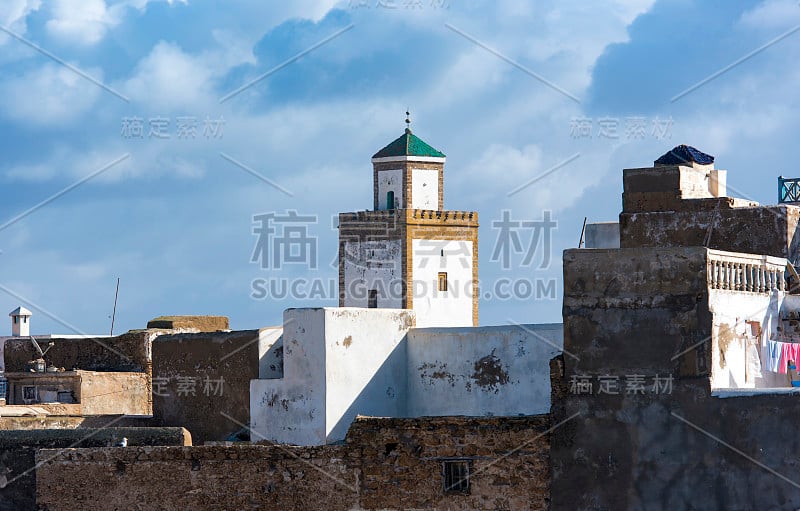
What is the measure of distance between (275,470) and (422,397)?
3.03 m

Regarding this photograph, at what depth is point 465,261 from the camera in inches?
2077

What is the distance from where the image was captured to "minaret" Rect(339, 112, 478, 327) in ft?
167

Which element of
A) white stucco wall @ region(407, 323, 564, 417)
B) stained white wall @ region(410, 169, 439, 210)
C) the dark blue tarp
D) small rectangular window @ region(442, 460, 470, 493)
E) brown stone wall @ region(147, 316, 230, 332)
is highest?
stained white wall @ region(410, 169, 439, 210)

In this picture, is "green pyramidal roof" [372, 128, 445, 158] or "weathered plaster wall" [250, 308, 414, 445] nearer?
"weathered plaster wall" [250, 308, 414, 445]

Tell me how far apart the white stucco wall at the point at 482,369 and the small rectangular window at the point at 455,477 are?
76.7 inches

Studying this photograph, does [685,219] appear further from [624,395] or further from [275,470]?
[275,470]

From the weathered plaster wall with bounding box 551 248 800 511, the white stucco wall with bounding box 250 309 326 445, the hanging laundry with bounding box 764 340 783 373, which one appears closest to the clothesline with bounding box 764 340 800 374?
the hanging laundry with bounding box 764 340 783 373

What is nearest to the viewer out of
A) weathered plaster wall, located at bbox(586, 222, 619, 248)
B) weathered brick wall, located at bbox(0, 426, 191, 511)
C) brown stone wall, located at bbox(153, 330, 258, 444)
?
weathered brick wall, located at bbox(0, 426, 191, 511)

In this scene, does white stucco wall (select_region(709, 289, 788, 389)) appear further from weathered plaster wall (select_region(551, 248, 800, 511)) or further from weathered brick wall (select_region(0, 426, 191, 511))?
weathered brick wall (select_region(0, 426, 191, 511))

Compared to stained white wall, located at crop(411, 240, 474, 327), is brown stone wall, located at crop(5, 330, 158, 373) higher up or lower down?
lower down

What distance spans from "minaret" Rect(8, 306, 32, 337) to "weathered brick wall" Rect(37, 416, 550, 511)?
22802mm

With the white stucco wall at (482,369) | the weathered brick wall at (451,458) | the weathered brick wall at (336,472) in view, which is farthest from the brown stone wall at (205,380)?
the weathered brick wall at (451,458)

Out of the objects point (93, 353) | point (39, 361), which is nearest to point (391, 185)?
point (93, 353)

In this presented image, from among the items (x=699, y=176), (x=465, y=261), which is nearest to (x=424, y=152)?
(x=465, y=261)
